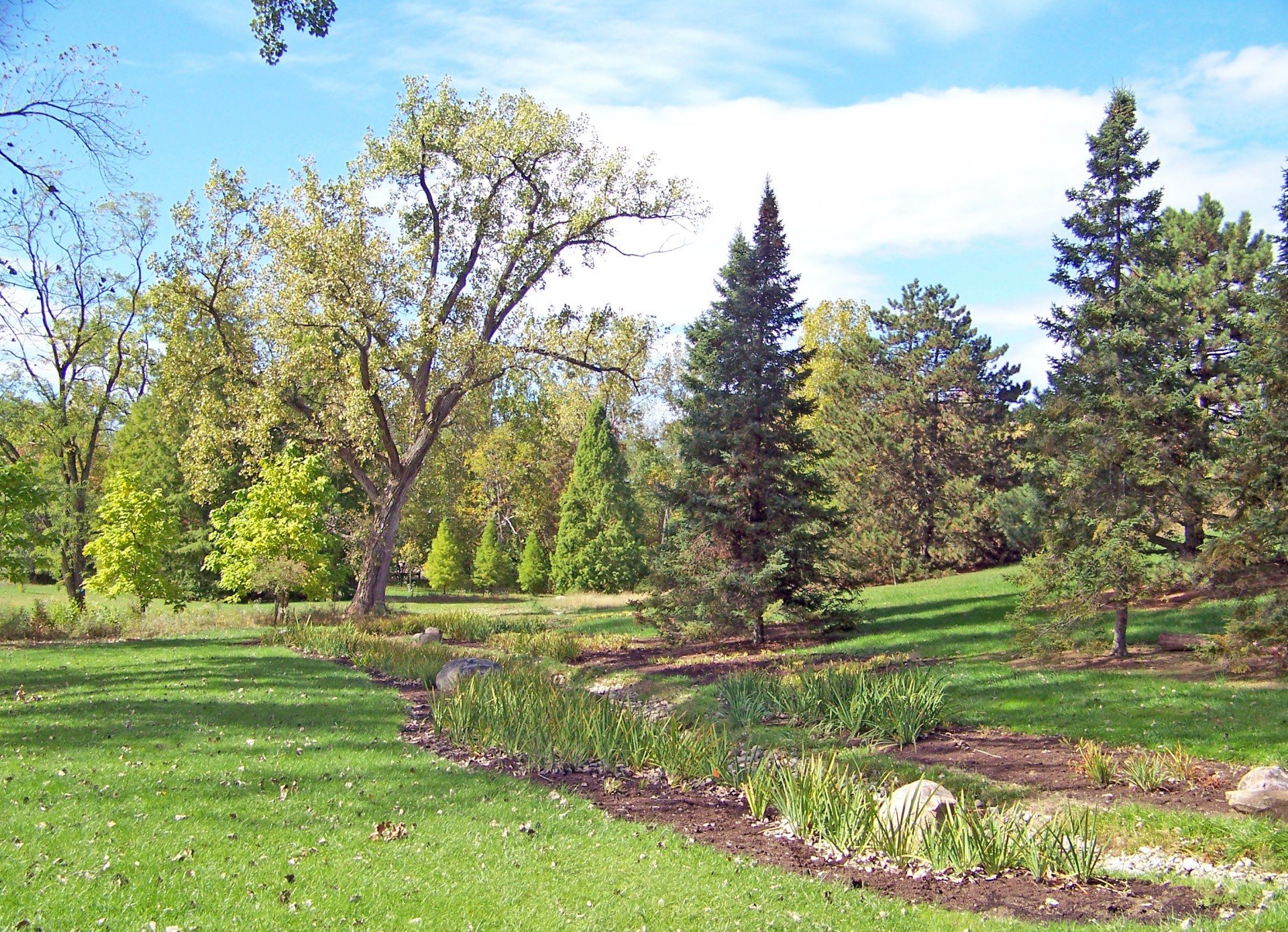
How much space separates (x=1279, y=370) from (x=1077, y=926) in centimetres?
991

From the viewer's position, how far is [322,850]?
235 inches

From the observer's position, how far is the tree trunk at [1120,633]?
1416 centimetres

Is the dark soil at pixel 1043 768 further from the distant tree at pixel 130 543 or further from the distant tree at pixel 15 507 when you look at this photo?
the distant tree at pixel 130 543

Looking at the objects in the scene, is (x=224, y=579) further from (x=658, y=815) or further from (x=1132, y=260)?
(x=1132, y=260)

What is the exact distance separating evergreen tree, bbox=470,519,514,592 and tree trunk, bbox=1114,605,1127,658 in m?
34.0

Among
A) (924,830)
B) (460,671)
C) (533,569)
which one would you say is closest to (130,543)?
(460,671)

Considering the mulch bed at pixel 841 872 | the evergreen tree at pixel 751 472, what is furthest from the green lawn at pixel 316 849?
the evergreen tree at pixel 751 472

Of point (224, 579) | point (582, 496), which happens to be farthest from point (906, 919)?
point (582, 496)

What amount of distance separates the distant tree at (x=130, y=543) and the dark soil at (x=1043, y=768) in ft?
60.2

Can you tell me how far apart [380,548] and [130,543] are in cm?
685

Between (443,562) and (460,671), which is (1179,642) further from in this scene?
(443,562)

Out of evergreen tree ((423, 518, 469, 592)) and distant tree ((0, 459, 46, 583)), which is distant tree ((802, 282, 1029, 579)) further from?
distant tree ((0, 459, 46, 583))

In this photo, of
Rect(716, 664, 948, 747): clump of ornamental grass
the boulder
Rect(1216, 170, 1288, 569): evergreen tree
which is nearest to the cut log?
Rect(1216, 170, 1288, 569): evergreen tree

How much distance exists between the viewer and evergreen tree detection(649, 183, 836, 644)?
17.8m
